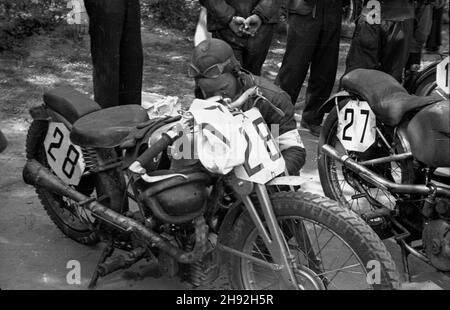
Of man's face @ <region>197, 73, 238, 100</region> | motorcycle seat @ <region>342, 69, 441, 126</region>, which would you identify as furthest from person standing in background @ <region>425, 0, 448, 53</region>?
man's face @ <region>197, 73, 238, 100</region>

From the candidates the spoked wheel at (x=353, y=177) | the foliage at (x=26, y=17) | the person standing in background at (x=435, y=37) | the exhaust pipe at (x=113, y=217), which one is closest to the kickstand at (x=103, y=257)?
the exhaust pipe at (x=113, y=217)

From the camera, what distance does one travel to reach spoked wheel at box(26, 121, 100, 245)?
3.98 m

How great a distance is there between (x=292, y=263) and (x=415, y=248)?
97 cm

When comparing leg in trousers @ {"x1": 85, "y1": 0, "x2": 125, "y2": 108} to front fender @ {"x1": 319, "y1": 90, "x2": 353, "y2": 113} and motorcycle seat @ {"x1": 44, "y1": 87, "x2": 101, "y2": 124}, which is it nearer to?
motorcycle seat @ {"x1": 44, "y1": 87, "x2": 101, "y2": 124}

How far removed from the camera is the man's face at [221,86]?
3.47 meters

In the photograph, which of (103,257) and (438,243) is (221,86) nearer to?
(103,257)

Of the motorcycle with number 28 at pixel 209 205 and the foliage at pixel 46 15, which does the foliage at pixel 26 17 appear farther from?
the motorcycle with number 28 at pixel 209 205

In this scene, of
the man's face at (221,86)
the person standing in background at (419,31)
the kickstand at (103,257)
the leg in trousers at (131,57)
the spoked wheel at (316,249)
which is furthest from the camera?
the person standing in background at (419,31)

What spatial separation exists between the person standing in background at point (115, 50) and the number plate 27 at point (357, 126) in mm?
→ 1681

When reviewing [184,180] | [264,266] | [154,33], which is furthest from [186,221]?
[154,33]

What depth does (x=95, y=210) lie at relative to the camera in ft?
11.7

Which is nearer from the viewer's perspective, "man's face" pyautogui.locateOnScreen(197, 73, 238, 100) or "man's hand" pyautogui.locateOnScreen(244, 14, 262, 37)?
"man's face" pyautogui.locateOnScreen(197, 73, 238, 100)

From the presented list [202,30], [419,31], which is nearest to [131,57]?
[202,30]

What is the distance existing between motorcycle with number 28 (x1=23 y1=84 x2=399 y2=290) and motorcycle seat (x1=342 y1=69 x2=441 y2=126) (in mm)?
838
